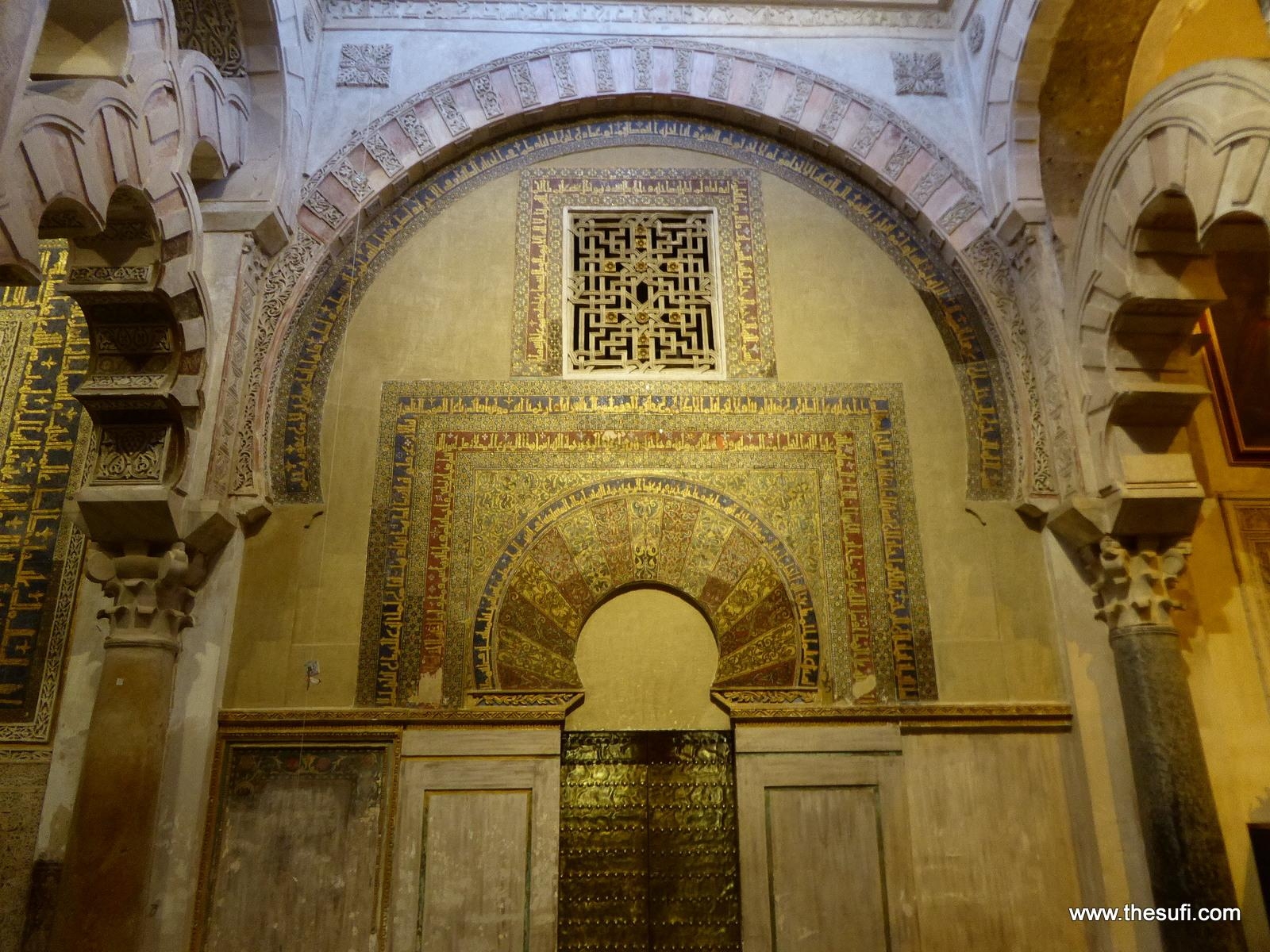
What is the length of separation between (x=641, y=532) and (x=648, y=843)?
1.69 metres

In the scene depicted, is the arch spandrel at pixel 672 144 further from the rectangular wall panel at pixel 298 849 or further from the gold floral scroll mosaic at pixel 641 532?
the rectangular wall panel at pixel 298 849

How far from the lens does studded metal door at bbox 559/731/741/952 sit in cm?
501

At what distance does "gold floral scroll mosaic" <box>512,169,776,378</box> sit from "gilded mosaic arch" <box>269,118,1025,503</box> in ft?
0.81

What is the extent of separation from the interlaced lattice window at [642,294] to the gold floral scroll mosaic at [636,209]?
2.6 inches

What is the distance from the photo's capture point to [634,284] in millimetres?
6254

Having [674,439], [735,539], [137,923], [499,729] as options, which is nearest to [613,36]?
[674,439]

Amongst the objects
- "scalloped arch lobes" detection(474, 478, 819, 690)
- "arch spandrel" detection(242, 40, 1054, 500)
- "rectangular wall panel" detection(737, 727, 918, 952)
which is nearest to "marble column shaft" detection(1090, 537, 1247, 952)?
"arch spandrel" detection(242, 40, 1054, 500)

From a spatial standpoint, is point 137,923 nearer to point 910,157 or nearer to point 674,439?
point 674,439

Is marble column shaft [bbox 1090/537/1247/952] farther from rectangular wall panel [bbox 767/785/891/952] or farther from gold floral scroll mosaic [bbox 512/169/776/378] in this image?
gold floral scroll mosaic [bbox 512/169/776/378]

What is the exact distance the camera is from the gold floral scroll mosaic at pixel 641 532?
17.6ft

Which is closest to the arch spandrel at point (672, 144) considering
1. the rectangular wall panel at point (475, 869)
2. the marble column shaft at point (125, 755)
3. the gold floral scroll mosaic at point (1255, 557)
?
the marble column shaft at point (125, 755)

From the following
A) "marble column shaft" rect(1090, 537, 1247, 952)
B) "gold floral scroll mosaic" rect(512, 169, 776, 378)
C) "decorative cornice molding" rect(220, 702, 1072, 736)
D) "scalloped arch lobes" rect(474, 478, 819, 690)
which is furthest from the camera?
"gold floral scroll mosaic" rect(512, 169, 776, 378)

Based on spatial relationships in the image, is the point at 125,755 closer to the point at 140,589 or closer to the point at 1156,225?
the point at 140,589

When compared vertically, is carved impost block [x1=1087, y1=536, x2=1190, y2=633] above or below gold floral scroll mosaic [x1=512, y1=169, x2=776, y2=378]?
below
